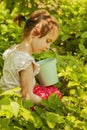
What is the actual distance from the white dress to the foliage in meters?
0.30

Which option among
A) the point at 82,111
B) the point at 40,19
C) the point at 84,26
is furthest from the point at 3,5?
the point at 82,111

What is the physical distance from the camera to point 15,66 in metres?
3.46

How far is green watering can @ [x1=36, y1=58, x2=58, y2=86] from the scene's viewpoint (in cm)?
370

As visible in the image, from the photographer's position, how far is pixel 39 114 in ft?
10.1

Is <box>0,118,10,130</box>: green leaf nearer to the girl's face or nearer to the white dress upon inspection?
the white dress

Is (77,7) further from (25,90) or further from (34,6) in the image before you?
(25,90)

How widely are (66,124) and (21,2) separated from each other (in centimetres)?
356

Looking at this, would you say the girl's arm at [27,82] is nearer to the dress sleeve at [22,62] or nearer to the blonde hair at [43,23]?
the dress sleeve at [22,62]

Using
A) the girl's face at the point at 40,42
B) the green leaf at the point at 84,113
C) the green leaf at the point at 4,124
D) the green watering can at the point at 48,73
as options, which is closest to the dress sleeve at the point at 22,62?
the girl's face at the point at 40,42

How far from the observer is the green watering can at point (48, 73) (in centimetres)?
370

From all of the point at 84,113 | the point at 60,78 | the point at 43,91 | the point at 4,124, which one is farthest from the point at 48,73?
the point at 4,124

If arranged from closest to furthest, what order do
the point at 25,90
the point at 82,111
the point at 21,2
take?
1. the point at 82,111
2. the point at 25,90
3. the point at 21,2

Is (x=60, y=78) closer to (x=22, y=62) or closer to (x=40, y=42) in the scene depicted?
(x=40, y=42)

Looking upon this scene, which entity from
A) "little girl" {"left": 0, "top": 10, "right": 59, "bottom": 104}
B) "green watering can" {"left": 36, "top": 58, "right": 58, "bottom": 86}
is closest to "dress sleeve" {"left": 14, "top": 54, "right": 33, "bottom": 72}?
"little girl" {"left": 0, "top": 10, "right": 59, "bottom": 104}
